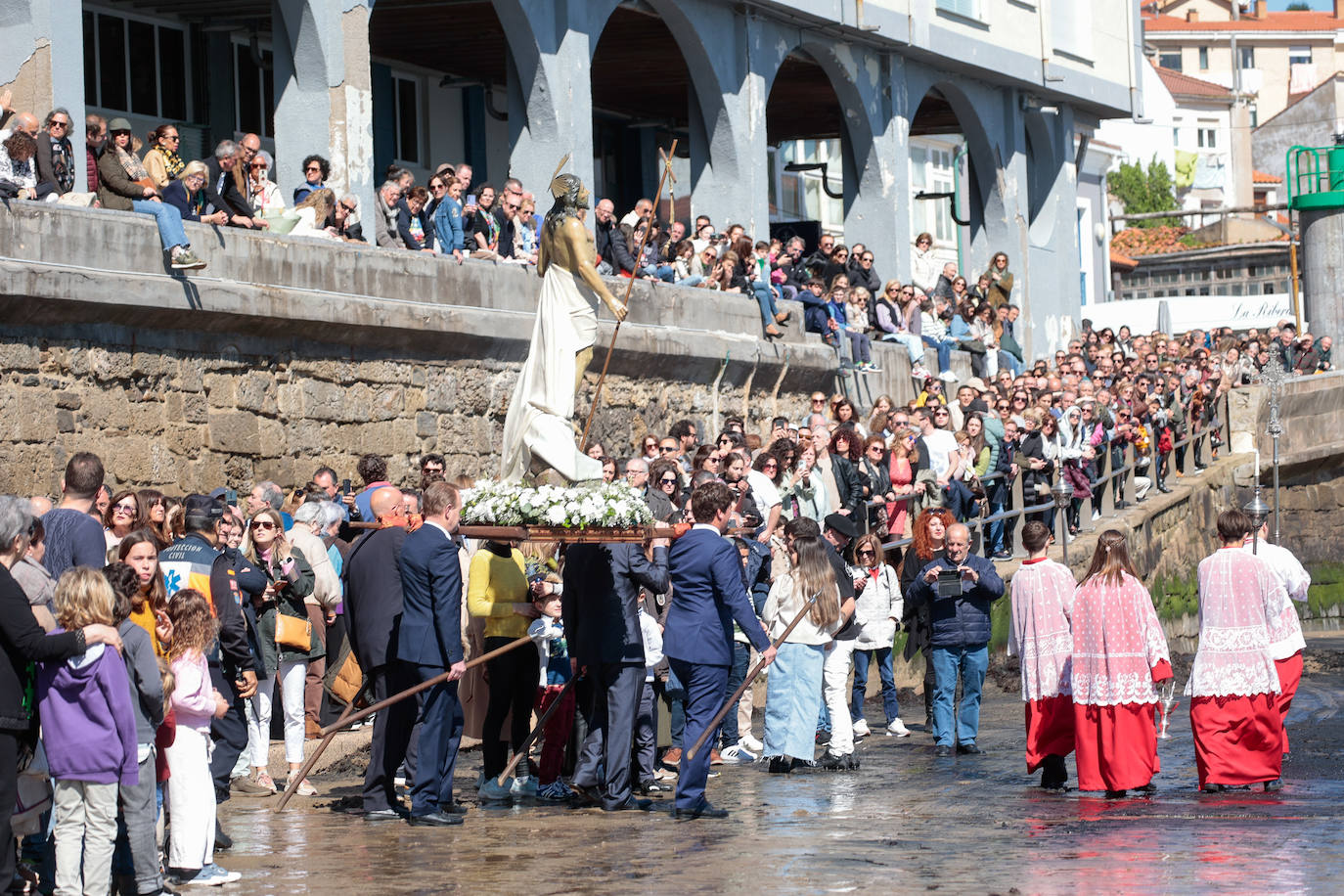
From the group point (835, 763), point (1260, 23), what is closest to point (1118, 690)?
point (835, 763)

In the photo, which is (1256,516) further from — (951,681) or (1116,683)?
(1116,683)

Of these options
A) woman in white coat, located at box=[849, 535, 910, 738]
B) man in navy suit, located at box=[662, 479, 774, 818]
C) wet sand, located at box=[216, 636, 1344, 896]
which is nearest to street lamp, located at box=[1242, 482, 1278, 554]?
wet sand, located at box=[216, 636, 1344, 896]

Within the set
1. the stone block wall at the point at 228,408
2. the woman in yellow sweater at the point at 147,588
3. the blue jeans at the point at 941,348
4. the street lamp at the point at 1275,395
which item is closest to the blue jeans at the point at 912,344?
the blue jeans at the point at 941,348

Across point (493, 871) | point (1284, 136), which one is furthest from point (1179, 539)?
point (1284, 136)

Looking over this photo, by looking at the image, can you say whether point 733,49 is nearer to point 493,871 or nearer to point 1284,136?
point 493,871

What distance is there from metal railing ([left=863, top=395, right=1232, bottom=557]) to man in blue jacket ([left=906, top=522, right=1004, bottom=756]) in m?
2.78

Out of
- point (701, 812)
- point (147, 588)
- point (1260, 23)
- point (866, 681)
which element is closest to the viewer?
point (147, 588)

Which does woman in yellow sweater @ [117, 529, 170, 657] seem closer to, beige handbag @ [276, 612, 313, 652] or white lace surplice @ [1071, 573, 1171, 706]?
beige handbag @ [276, 612, 313, 652]

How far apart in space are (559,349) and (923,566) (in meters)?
3.92

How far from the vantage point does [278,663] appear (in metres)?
12.2

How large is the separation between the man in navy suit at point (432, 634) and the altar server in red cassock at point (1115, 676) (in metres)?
3.70

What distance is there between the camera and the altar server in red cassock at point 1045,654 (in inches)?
492

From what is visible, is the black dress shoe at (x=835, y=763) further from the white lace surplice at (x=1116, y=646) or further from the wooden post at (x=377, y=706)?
the wooden post at (x=377, y=706)

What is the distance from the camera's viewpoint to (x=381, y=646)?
1097 centimetres
